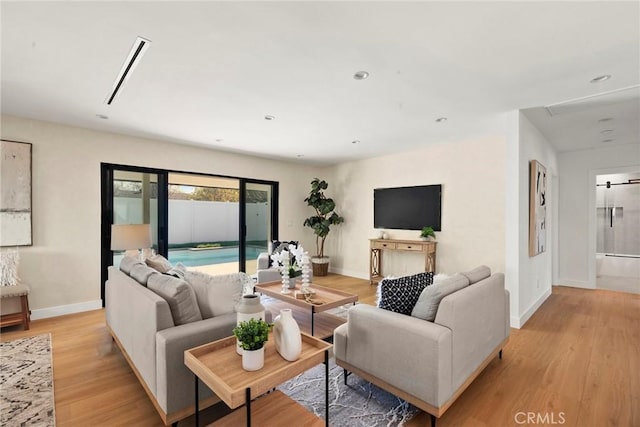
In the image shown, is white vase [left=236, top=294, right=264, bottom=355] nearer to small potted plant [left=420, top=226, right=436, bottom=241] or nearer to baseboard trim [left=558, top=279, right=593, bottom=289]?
small potted plant [left=420, top=226, right=436, bottom=241]

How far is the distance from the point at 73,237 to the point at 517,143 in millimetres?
5780

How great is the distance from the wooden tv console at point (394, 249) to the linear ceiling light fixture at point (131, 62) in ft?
14.6

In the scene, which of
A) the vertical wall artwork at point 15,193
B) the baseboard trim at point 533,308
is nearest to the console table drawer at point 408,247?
the baseboard trim at point 533,308

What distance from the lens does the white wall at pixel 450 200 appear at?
4465 mm

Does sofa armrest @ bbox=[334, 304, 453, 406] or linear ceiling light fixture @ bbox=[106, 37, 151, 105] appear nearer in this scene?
sofa armrest @ bbox=[334, 304, 453, 406]

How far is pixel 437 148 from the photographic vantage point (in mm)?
5098

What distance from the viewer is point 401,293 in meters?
2.06

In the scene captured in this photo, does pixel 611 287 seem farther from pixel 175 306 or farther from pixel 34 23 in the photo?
pixel 34 23

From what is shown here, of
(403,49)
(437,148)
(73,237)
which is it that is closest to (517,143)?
(437,148)

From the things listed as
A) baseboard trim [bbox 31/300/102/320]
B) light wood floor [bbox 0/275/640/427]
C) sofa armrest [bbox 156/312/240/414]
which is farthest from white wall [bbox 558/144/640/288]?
baseboard trim [bbox 31/300/102/320]

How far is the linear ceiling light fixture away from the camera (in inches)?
82.0

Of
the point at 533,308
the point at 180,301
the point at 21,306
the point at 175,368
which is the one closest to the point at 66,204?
the point at 21,306

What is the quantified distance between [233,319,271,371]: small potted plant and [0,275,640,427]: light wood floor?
86 centimetres

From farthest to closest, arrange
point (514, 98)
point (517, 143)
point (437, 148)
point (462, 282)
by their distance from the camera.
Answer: point (437, 148) < point (517, 143) < point (514, 98) < point (462, 282)
